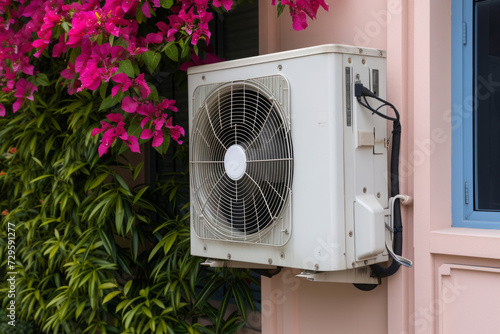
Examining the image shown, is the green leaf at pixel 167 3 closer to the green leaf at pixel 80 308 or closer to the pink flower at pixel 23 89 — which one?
the pink flower at pixel 23 89

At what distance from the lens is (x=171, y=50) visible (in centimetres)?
250

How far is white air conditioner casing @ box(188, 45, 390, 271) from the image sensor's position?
2.06m

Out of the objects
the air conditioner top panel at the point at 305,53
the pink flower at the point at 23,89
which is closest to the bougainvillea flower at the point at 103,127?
the air conditioner top panel at the point at 305,53

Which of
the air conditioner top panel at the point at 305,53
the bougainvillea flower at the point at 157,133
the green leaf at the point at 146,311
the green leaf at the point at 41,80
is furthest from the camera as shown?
the green leaf at the point at 41,80

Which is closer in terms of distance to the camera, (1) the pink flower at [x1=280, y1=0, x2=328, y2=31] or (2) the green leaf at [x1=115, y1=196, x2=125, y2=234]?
(1) the pink flower at [x1=280, y1=0, x2=328, y2=31]

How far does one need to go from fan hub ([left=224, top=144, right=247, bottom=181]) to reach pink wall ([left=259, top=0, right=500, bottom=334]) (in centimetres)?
60

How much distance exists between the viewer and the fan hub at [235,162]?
2.29 metres

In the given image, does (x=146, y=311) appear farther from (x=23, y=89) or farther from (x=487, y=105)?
(x=487, y=105)

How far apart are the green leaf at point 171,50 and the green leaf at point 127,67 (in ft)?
0.50

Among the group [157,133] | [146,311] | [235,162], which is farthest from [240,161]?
[146,311]

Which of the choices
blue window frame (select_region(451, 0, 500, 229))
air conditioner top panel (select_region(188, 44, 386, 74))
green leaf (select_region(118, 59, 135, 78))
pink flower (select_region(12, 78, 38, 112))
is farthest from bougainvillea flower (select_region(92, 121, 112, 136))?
blue window frame (select_region(451, 0, 500, 229))

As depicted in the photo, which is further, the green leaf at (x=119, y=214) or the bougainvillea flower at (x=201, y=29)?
the green leaf at (x=119, y=214)

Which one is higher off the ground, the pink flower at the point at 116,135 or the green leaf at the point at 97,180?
the pink flower at the point at 116,135

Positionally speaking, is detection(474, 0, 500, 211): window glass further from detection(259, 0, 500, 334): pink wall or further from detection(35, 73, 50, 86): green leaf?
detection(35, 73, 50, 86): green leaf
